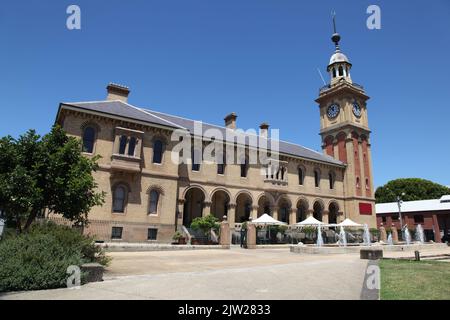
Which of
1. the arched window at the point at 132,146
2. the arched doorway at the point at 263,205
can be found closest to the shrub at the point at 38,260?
the arched window at the point at 132,146

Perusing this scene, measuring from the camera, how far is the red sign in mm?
43625

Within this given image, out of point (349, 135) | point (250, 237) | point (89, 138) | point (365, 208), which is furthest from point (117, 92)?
point (365, 208)

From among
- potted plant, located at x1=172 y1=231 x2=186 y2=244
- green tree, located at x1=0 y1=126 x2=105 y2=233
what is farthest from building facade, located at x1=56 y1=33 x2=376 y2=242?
green tree, located at x1=0 y1=126 x2=105 y2=233

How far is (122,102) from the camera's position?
30.8 meters

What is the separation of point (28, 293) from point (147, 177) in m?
20.5

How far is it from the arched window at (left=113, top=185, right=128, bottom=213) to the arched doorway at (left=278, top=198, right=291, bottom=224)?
19519mm

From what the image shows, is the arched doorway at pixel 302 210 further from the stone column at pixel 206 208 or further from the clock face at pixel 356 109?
the clock face at pixel 356 109

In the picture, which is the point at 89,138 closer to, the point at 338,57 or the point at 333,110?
the point at 333,110

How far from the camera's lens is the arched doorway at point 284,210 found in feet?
125

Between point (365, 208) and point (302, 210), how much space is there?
418 inches

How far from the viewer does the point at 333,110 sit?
158ft

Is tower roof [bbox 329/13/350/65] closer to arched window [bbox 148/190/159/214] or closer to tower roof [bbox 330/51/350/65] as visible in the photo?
tower roof [bbox 330/51/350/65]

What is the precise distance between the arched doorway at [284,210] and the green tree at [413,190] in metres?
40.0
